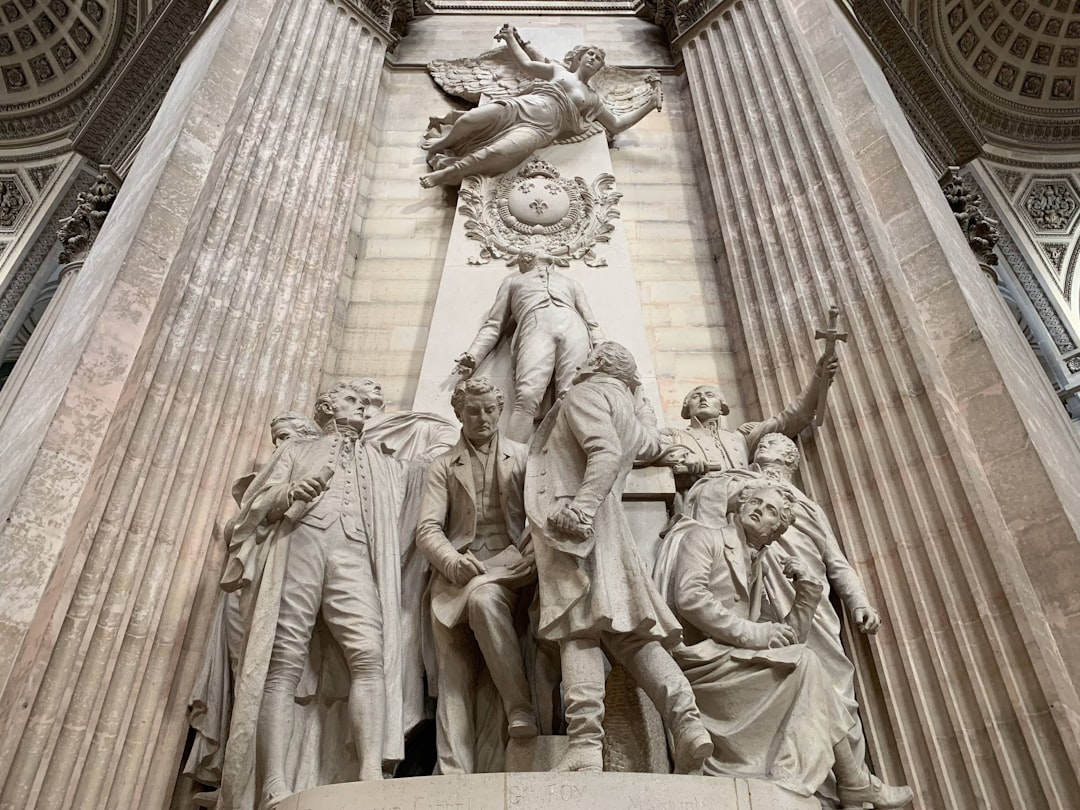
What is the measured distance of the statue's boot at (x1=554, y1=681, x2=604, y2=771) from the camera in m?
3.47

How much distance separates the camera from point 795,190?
7.34 meters

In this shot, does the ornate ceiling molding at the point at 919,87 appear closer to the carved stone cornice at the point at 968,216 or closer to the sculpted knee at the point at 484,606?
the carved stone cornice at the point at 968,216

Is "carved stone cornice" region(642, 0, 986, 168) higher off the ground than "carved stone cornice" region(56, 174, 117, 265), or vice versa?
"carved stone cornice" region(642, 0, 986, 168)

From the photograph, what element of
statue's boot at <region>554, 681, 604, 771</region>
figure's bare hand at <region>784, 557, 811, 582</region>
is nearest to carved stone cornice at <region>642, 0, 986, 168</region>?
figure's bare hand at <region>784, 557, 811, 582</region>

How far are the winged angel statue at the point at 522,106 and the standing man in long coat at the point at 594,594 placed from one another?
4445 millimetres

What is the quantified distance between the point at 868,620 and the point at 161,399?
421 centimetres

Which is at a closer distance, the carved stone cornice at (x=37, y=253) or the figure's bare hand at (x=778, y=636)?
the figure's bare hand at (x=778, y=636)

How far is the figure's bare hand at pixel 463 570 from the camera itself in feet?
13.7

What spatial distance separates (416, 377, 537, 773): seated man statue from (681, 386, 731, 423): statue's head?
1.64m

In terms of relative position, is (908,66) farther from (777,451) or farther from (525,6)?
(777,451)

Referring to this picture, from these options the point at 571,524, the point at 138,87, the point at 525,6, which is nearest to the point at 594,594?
the point at 571,524

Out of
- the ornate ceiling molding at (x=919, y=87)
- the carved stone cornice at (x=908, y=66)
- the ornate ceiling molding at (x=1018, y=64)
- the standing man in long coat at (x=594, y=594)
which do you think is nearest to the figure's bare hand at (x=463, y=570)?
the standing man in long coat at (x=594, y=594)

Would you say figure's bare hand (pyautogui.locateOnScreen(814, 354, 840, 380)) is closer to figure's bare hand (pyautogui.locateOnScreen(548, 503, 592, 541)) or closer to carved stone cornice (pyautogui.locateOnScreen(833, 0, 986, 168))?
figure's bare hand (pyautogui.locateOnScreen(548, 503, 592, 541))

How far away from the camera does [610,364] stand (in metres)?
4.58
